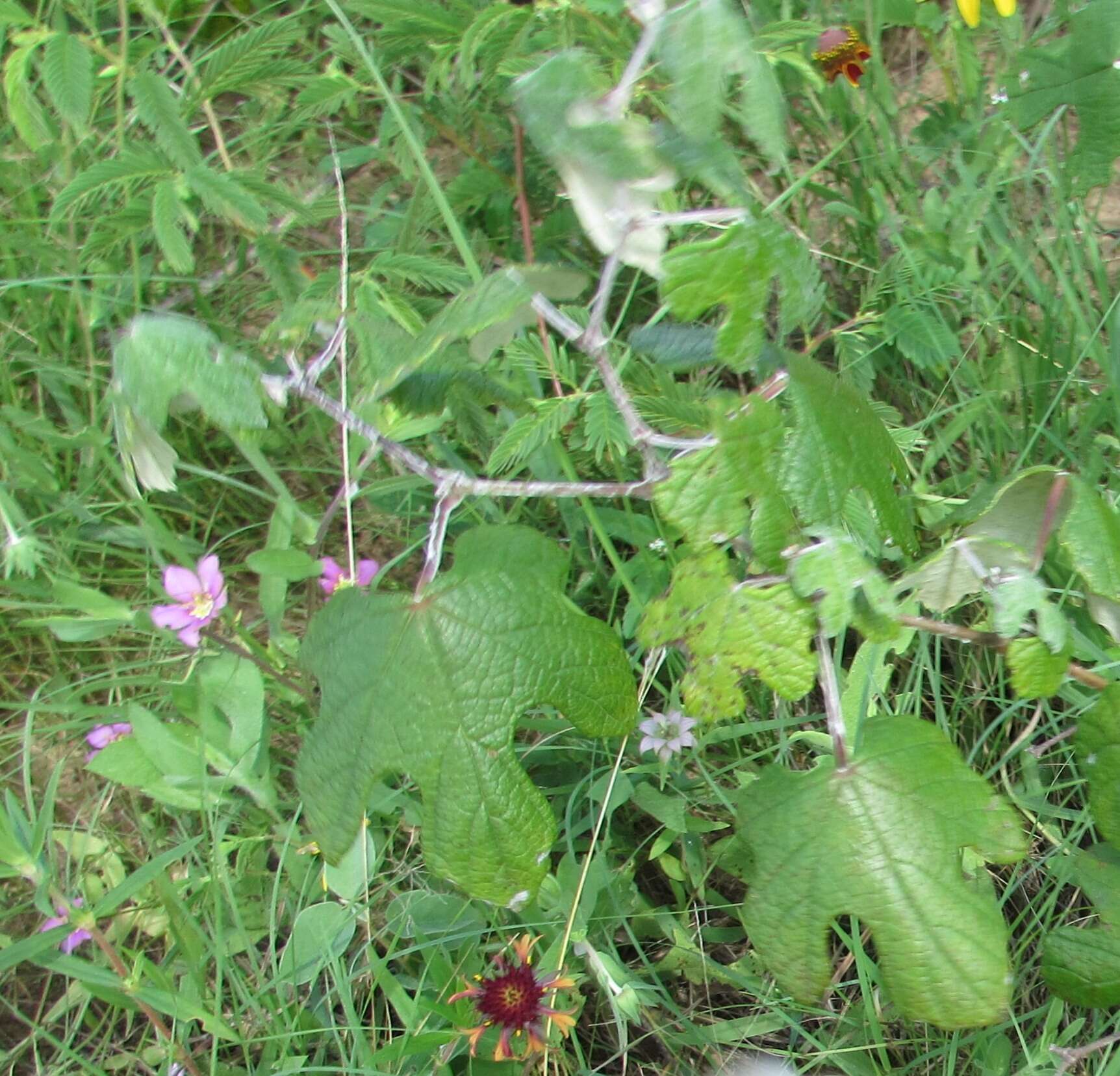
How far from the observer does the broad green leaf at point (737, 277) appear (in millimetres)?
850

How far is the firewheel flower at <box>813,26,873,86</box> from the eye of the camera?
179cm

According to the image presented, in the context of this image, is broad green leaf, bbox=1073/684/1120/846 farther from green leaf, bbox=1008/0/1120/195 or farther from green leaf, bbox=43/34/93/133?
green leaf, bbox=43/34/93/133

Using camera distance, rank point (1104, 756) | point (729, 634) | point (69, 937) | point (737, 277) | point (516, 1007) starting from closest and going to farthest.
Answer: point (737, 277), point (729, 634), point (1104, 756), point (516, 1007), point (69, 937)

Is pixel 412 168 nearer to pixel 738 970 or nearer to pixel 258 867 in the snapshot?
pixel 258 867

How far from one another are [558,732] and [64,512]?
1042mm

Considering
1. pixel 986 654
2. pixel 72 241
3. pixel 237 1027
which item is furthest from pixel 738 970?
pixel 72 241

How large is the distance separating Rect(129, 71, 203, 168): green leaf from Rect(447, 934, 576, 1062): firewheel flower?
1.30 metres

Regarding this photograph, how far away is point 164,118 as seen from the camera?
67.7 inches

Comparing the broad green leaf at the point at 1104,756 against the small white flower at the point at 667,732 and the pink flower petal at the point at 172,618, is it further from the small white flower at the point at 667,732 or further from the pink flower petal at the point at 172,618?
the pink flower petal at the point at 172,618

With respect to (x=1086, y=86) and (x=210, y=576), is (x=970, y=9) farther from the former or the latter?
(x=210, y=576)

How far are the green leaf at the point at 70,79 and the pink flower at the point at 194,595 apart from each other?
69 cm

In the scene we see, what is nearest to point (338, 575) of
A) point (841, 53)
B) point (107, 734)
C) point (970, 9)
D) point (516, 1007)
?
point (107, 734)

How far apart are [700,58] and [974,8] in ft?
3.16

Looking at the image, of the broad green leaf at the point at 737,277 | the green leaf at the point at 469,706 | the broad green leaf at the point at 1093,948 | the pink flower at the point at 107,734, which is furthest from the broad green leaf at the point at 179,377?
the broad green leaf at the point at 1093,948
